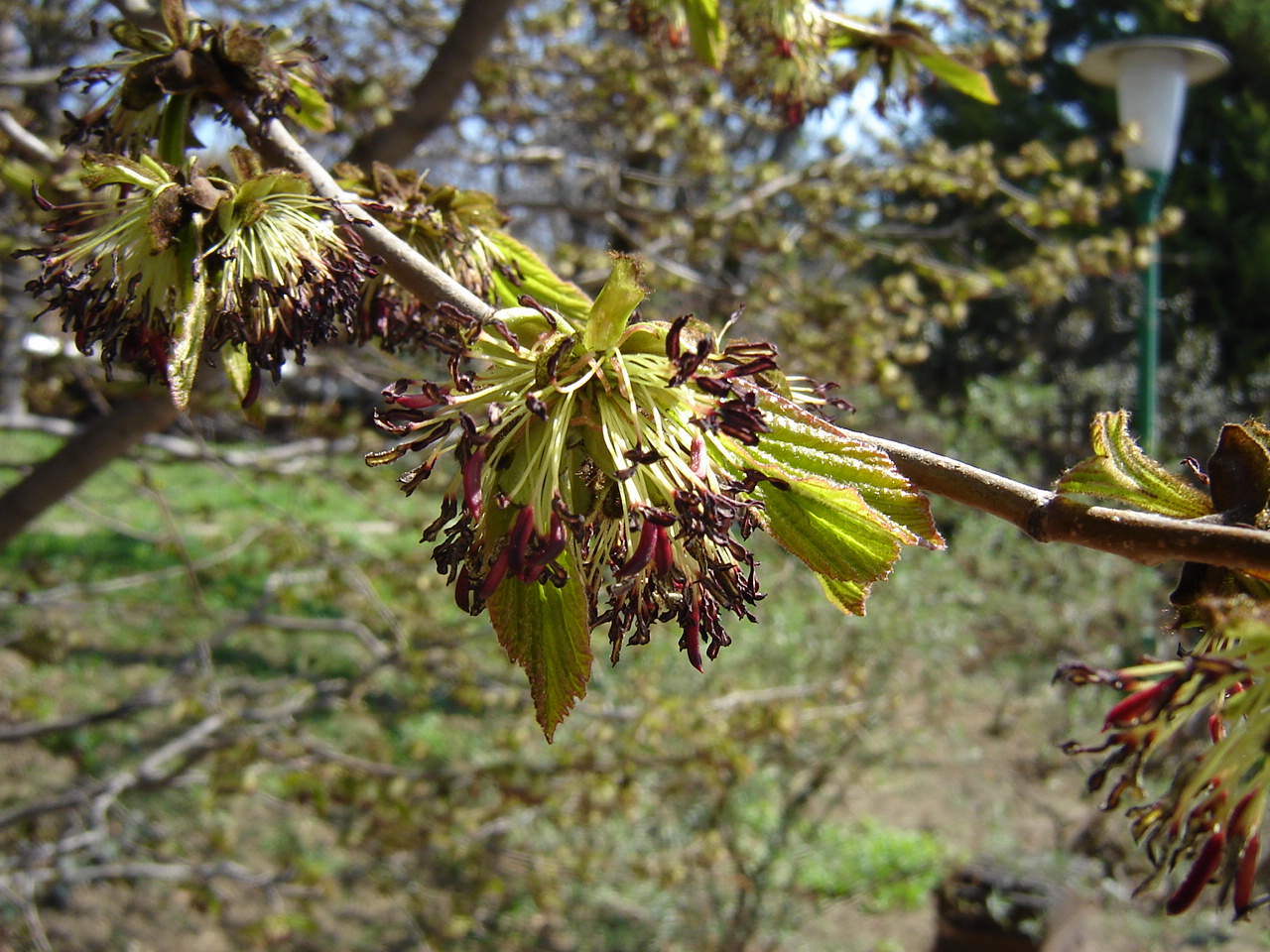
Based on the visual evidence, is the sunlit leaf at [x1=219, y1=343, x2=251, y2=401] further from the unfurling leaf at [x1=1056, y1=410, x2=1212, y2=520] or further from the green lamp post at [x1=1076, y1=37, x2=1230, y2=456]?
the green lamp post at [x1=1076, y1=37, x2=1230, y2=456]

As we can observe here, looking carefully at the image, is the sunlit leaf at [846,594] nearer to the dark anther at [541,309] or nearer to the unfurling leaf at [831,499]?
the unfurling leaf at [831,499]

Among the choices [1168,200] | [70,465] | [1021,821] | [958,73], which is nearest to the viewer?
[958,73]

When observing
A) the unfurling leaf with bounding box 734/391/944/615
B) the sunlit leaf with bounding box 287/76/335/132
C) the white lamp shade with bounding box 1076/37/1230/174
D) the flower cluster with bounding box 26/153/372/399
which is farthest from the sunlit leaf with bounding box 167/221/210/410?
the white lamp shade with bounding box 1076/37/1230/174

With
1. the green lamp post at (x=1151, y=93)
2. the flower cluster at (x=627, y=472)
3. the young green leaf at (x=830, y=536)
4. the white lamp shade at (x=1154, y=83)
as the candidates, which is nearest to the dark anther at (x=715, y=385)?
the flower cluster at (x=627, y=472)

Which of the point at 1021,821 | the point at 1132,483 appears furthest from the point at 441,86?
the point at 1021,821

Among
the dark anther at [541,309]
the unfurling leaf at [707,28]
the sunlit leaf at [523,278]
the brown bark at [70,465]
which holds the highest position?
the unfurling leaf at [707,28]

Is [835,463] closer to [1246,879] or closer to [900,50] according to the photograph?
[1246,879]

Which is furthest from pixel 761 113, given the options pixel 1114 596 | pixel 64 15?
pixel 1114 596
